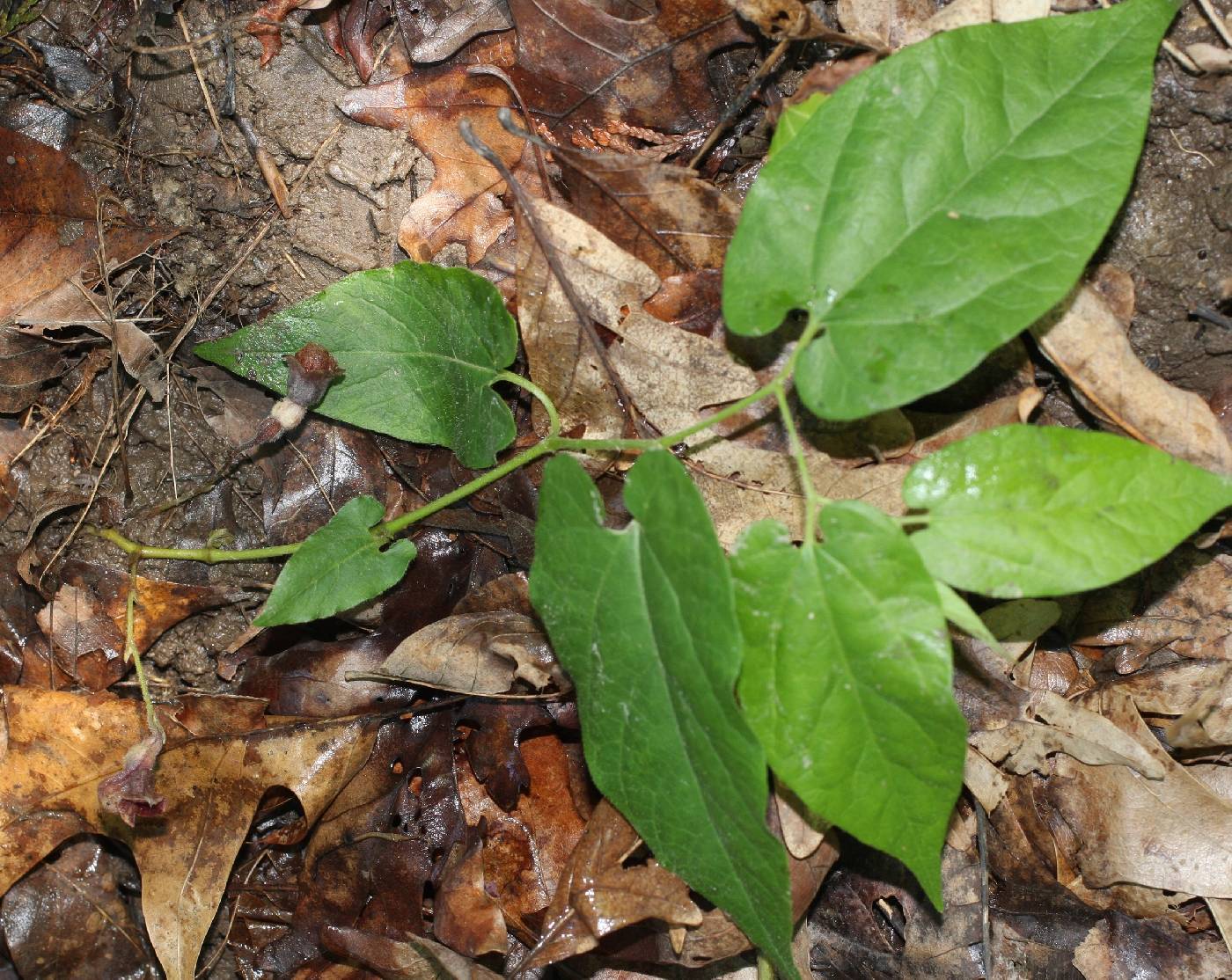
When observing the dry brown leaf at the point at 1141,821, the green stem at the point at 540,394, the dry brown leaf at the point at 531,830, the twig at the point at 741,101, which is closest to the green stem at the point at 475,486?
the green stem at the point at 540,394

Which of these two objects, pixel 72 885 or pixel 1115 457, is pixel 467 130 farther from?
pixel 72 885

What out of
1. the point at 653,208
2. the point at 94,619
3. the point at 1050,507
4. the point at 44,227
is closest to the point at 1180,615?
the point at 1050,507

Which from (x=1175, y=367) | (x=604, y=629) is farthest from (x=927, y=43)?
(x=604, y=629)

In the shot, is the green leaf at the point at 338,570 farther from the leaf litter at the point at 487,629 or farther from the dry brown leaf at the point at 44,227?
the dry brown leaf at the point at 44,227

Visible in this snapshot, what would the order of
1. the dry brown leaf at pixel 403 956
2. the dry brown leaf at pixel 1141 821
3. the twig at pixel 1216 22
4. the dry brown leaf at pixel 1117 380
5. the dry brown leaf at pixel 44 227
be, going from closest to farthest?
the twig at pixel 1216 22 < the dry brown leaf at pixel 1117 380 < the dry brown leaf at pixel 1141 821 < the dry brown leaf at pixel 403 956 < the dry brown leaf at pixel 44 227

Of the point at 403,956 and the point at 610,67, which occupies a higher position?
the point at 610,67

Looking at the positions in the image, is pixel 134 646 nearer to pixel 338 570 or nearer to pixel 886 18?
pixel 338 570
